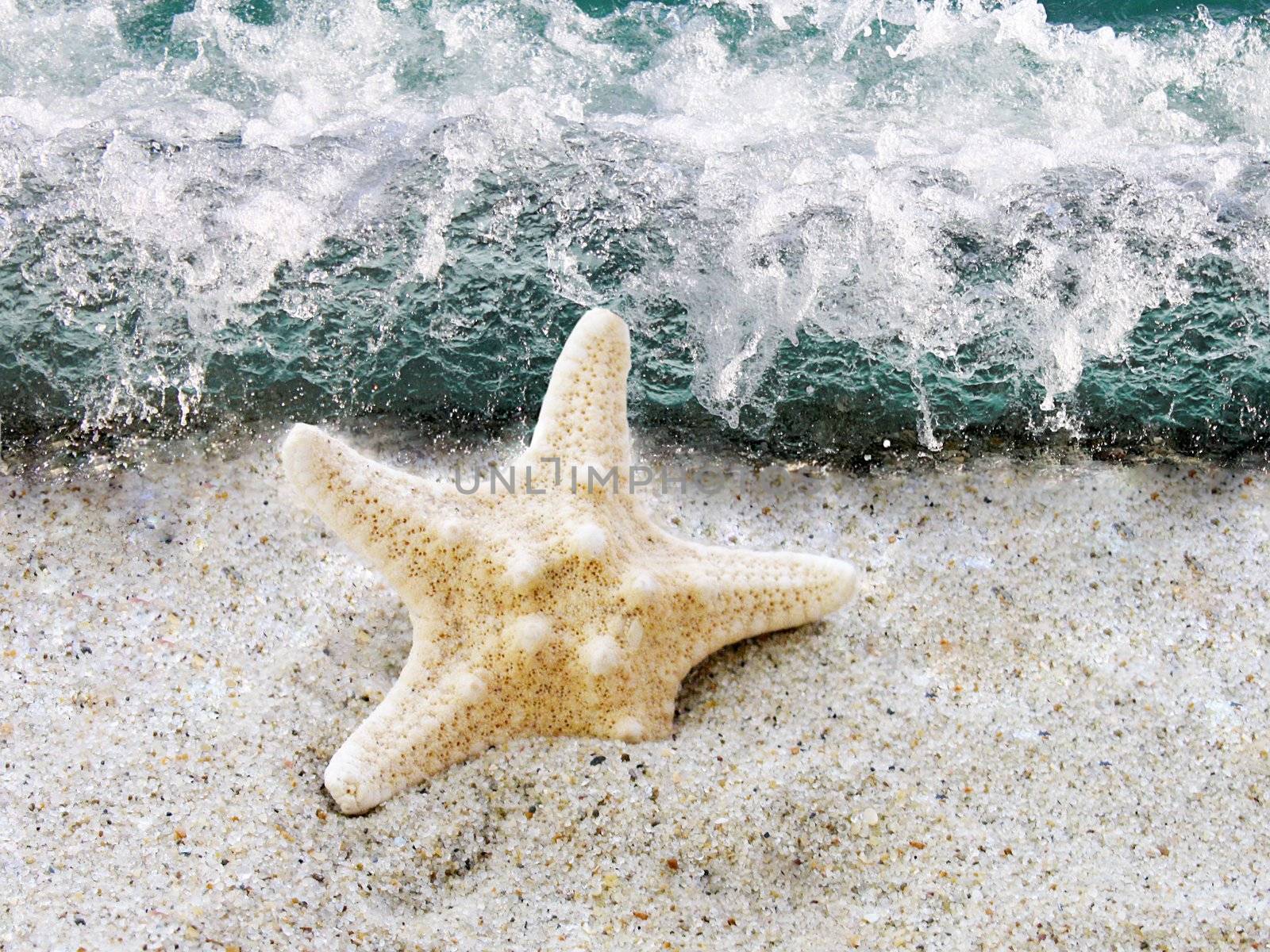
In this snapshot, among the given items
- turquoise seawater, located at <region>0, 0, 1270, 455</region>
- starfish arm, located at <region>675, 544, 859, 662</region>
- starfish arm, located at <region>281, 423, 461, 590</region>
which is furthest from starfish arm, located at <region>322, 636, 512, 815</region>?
turquoise seawater, located at <region>0, 0, 1270, 455</region>

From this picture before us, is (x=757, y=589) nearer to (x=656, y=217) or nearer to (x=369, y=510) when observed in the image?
(x=369, y=510)

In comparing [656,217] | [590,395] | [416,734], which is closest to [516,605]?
[416,734]

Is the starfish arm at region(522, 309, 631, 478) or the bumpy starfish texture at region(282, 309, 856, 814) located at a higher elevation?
the starfish arm at region(522, 309, 631, 478)

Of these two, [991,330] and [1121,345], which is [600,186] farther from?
Answer: [1121,345]

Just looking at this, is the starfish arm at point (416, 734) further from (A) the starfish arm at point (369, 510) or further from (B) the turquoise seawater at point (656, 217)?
(B) the turquoise seawater at point (656, 217)

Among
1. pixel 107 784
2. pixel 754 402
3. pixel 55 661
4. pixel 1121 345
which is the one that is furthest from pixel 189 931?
pixel 1121 345

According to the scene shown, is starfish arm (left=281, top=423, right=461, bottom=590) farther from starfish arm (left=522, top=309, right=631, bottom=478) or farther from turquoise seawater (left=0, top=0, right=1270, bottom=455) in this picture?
turquoise seawater (left=0, top=0, right=1270, bottom=455)

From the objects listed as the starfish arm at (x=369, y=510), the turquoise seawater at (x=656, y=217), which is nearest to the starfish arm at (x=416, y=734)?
the starfish arm at (x=369, y=510)
